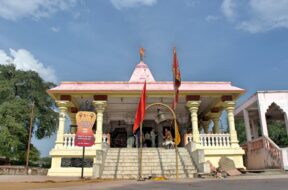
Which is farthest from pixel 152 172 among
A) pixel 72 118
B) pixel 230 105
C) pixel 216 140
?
pixel 72 118

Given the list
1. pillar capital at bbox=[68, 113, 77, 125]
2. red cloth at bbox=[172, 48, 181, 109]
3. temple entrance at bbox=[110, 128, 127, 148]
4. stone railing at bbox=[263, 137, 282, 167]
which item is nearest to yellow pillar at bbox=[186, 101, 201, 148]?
red cloth at bbox=[172, 48, 181, 109]

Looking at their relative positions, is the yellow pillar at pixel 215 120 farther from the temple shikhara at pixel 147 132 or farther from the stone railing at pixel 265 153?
the stone railing at pixel 265 153

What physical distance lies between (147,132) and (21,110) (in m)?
11.2

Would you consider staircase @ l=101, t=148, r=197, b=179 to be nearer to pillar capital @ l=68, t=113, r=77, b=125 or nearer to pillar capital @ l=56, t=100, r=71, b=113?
pillar capital @ l=56, t=100, r=71, b=113

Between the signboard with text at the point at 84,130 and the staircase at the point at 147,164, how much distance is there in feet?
4.94

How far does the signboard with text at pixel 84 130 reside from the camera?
9961 millimetres

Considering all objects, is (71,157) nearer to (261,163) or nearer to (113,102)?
(113,102)

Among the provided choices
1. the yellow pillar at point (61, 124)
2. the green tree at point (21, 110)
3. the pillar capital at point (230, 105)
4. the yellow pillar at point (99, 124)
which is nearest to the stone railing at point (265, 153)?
the pillar capital at point (230, 105)

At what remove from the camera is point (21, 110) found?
2133 cm

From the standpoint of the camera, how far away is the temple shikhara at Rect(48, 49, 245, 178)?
10854mm

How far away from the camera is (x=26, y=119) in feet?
74.1

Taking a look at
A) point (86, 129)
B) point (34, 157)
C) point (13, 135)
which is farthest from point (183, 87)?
point (34, 157)

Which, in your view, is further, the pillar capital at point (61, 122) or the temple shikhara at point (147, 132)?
the pillar capital at point (61, 122)

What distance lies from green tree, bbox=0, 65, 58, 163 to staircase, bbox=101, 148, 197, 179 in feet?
37.1
